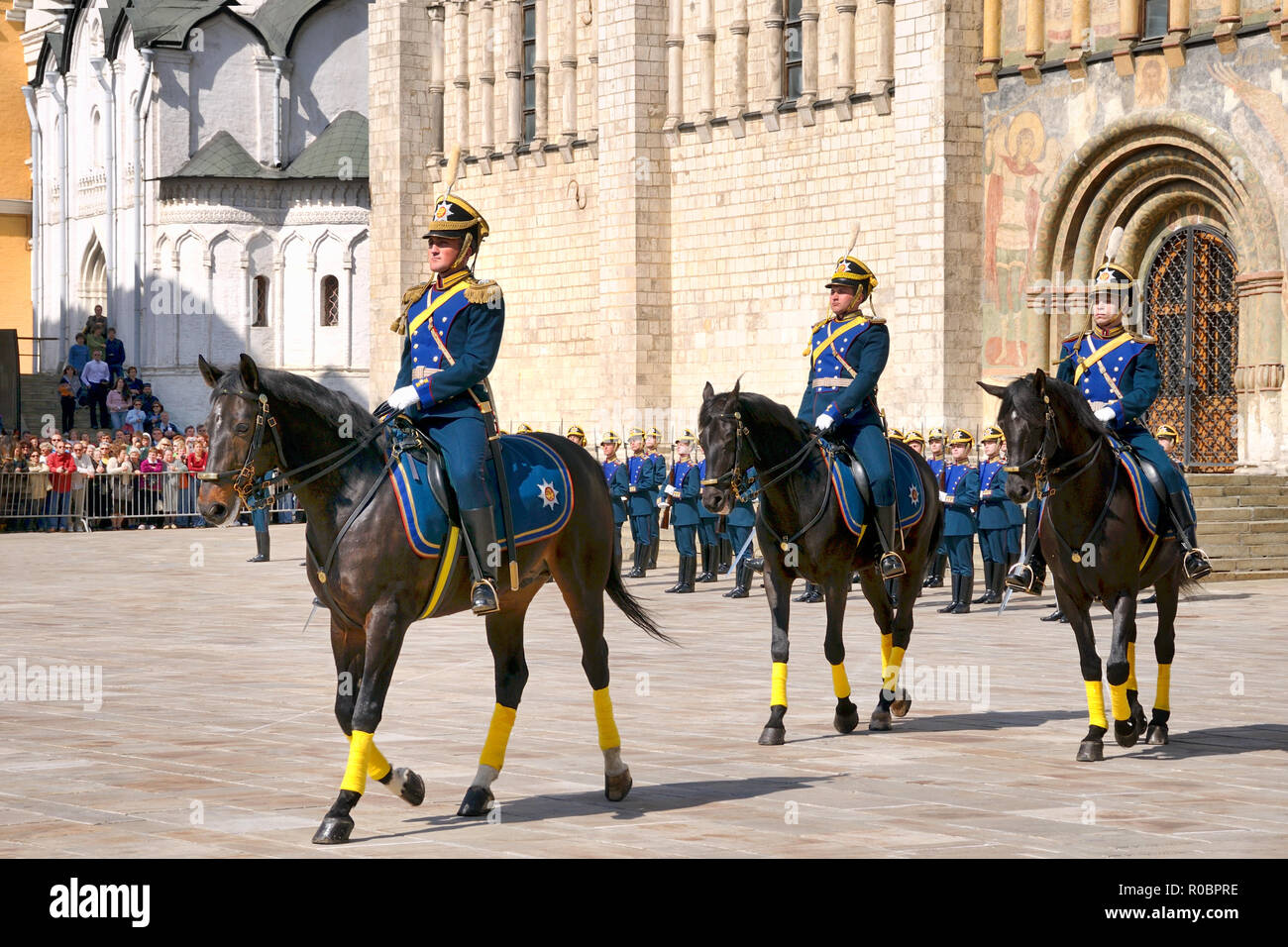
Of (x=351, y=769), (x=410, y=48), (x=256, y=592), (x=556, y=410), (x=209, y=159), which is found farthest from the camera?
(x=209, y=159)

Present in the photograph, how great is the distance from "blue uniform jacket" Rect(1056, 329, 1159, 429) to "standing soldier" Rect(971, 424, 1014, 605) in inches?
361

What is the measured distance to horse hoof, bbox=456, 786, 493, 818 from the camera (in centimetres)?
850

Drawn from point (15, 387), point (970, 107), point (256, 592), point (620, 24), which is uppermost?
point (620, 24)

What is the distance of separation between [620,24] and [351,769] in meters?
27.7

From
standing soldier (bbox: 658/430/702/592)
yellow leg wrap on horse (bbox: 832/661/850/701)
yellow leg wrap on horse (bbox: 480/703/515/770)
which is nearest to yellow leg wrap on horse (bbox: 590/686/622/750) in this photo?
yellow leg wrap on horse (bbox: 480/703/515/770)

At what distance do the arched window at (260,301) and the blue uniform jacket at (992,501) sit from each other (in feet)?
97.1

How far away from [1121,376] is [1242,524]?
12472mm

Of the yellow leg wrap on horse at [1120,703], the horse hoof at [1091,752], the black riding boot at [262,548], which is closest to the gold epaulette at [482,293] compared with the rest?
the horse hoof at [1091,752]

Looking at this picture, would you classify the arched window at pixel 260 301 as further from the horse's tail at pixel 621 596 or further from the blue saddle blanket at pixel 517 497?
the blue saddle blanket at pixel 517 497

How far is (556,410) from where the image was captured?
1439 inches

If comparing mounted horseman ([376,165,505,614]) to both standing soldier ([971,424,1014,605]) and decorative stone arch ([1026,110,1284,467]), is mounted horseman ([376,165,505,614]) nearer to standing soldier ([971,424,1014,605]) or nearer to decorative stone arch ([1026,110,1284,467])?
standing soldier ([971,424,1014,605])

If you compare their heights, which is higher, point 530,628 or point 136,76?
point 136,76

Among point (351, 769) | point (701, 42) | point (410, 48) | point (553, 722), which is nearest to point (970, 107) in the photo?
point (701, 42)
